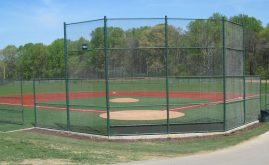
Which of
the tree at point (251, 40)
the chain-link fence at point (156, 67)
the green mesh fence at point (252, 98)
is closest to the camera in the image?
the chain-link fence at point (156, 67)

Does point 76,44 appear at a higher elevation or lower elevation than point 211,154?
higher

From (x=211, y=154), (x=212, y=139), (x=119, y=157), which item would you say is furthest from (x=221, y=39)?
(x=119, y=157)

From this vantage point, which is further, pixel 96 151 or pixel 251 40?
pixel 251 40

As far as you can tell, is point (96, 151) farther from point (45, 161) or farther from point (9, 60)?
point (9, 60)

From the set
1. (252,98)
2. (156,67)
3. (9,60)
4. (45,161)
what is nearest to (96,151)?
(45,161)

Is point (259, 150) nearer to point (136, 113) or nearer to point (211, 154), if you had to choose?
point (211, 154)

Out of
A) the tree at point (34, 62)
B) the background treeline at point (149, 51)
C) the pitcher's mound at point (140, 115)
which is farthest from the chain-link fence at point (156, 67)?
the tree at point (34, 62)

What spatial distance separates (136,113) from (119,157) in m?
11.9

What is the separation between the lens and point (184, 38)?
1631 cm

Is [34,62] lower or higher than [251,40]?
lower

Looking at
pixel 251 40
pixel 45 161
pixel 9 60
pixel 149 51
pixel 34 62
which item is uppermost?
pixel 251 40

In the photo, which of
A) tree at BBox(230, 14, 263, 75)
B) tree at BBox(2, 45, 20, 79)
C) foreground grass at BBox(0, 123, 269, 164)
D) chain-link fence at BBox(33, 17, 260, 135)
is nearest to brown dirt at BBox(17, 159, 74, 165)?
foreground grass at BBox(0, 123, 269, 164)

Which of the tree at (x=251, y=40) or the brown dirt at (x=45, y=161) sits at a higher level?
the tree at (x=251, y=40)

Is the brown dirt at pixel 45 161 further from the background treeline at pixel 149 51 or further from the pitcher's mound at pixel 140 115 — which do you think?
the pitcher's mound at pixel 140 115
